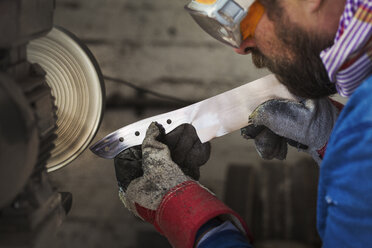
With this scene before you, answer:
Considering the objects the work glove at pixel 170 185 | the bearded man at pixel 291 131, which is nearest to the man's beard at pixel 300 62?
the bearded man at pixel 291 131

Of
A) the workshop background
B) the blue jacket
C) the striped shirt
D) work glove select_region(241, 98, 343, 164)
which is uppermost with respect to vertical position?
the striped shirt

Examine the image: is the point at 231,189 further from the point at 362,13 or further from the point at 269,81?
the point at 362,13

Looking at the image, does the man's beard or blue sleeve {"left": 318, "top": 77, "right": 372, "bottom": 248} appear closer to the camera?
blue sleeve {"left": 318, "top": 77, "right": 372, "bottom": 248}

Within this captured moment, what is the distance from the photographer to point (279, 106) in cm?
118

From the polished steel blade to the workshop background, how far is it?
0.58m

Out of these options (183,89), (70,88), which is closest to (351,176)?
(70,88)

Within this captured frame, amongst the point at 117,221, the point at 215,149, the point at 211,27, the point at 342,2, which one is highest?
the point at 342,2

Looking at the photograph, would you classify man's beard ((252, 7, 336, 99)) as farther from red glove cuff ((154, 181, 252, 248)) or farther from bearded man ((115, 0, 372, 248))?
red glove cuff ((154, 181, 252, 248))

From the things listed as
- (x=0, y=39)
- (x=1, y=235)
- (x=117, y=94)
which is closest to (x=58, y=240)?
(x=117, y=94)

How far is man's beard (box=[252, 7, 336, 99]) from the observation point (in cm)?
90

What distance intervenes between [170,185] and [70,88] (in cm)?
41

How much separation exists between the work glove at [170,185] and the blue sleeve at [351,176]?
28 cm

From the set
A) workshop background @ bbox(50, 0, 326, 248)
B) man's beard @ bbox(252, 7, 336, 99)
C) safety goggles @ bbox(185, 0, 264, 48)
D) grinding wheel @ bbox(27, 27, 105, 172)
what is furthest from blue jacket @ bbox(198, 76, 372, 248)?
workshop background @ bbox(50, 0, 326, 248)

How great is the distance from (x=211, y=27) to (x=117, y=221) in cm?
120
